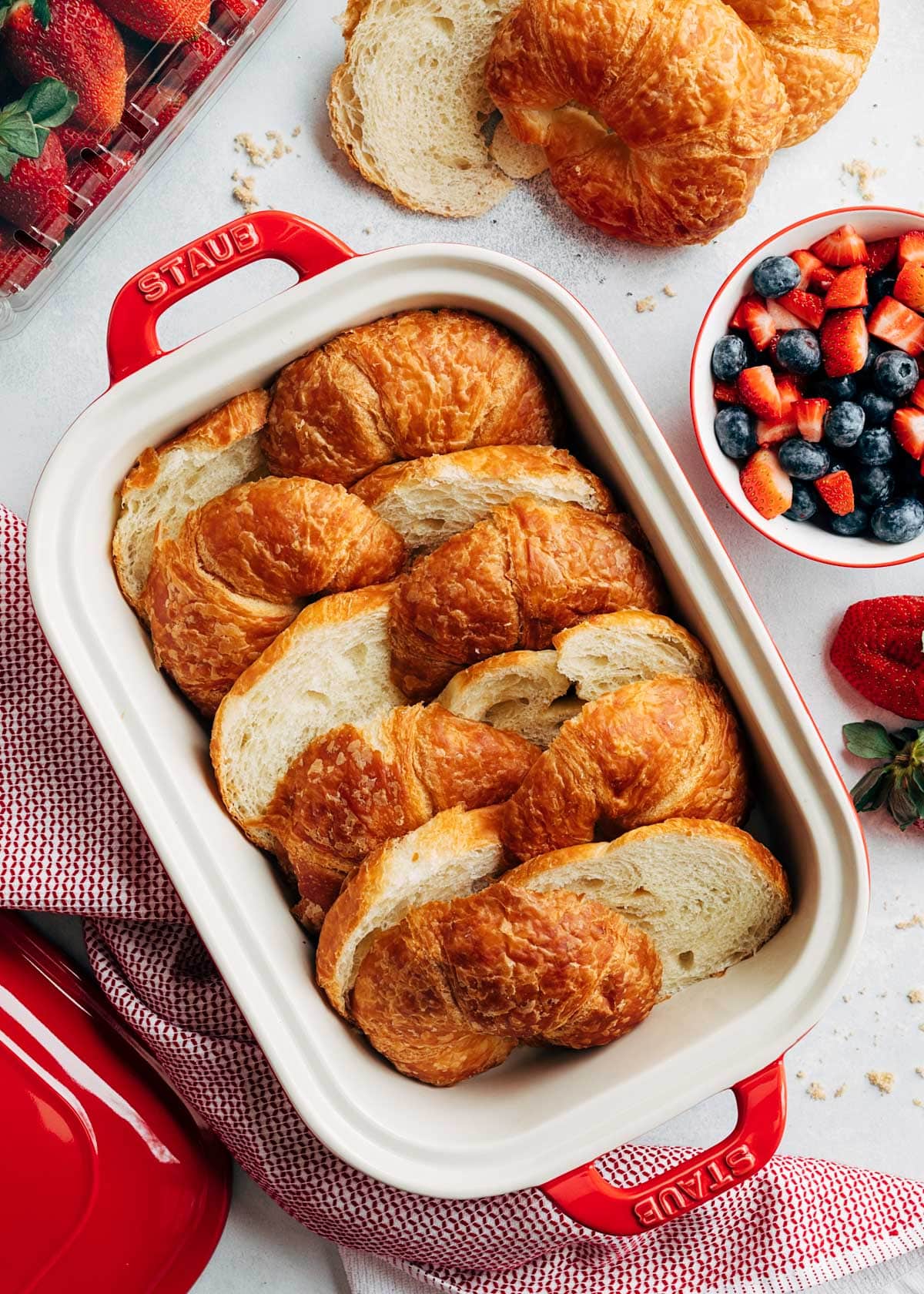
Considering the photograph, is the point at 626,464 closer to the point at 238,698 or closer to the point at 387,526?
the point at 387,526

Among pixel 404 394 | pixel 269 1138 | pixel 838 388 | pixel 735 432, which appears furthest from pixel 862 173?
pixel 269 1138

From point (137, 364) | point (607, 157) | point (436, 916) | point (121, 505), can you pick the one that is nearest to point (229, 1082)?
point (436, 916)

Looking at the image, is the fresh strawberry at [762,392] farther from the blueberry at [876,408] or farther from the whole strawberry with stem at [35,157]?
the whole strawberry with stem at [35,157]

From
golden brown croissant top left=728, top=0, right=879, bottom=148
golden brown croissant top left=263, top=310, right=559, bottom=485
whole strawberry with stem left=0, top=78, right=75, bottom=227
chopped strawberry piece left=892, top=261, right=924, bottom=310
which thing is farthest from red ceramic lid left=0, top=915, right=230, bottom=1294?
golden brown croissant top left=728, top=0, right=879, bottom=148

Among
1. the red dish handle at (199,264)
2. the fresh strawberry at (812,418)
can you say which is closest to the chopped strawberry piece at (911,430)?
the fresh strawberry at (812,418)

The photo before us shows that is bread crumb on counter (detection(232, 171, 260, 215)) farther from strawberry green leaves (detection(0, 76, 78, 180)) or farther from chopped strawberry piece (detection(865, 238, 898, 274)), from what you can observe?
chopped strawberry piece (detection(865, 238, 898, 274))

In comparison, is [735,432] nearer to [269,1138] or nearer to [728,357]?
[728,357]
